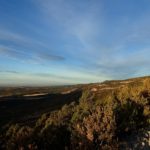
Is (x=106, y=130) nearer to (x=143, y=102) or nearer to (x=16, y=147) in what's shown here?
(x=16, y=147)

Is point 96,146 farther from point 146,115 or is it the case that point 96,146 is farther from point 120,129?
point 146,115

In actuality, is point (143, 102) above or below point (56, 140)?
above

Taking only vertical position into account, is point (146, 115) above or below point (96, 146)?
above

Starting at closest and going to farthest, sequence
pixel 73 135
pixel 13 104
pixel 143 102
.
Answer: pixel 73 135, pixel 143 102, pixel 13 104

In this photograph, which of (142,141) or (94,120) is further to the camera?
(94,120)

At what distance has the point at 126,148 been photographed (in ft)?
37.7

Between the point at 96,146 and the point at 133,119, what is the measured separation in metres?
4.38

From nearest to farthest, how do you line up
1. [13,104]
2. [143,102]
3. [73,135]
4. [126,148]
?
1. [126,148]
2. [73,135]
3. [143,102]
4. [13,104]

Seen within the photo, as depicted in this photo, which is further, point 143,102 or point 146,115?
point 143,102

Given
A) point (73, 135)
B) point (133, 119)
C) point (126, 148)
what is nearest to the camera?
point (126, 148)

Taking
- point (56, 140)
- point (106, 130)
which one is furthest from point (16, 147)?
point (106, 130)

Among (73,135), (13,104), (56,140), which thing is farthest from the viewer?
(13,104)

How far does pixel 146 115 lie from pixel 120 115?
150 cm

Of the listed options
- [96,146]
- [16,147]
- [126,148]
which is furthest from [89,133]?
[16,147]
